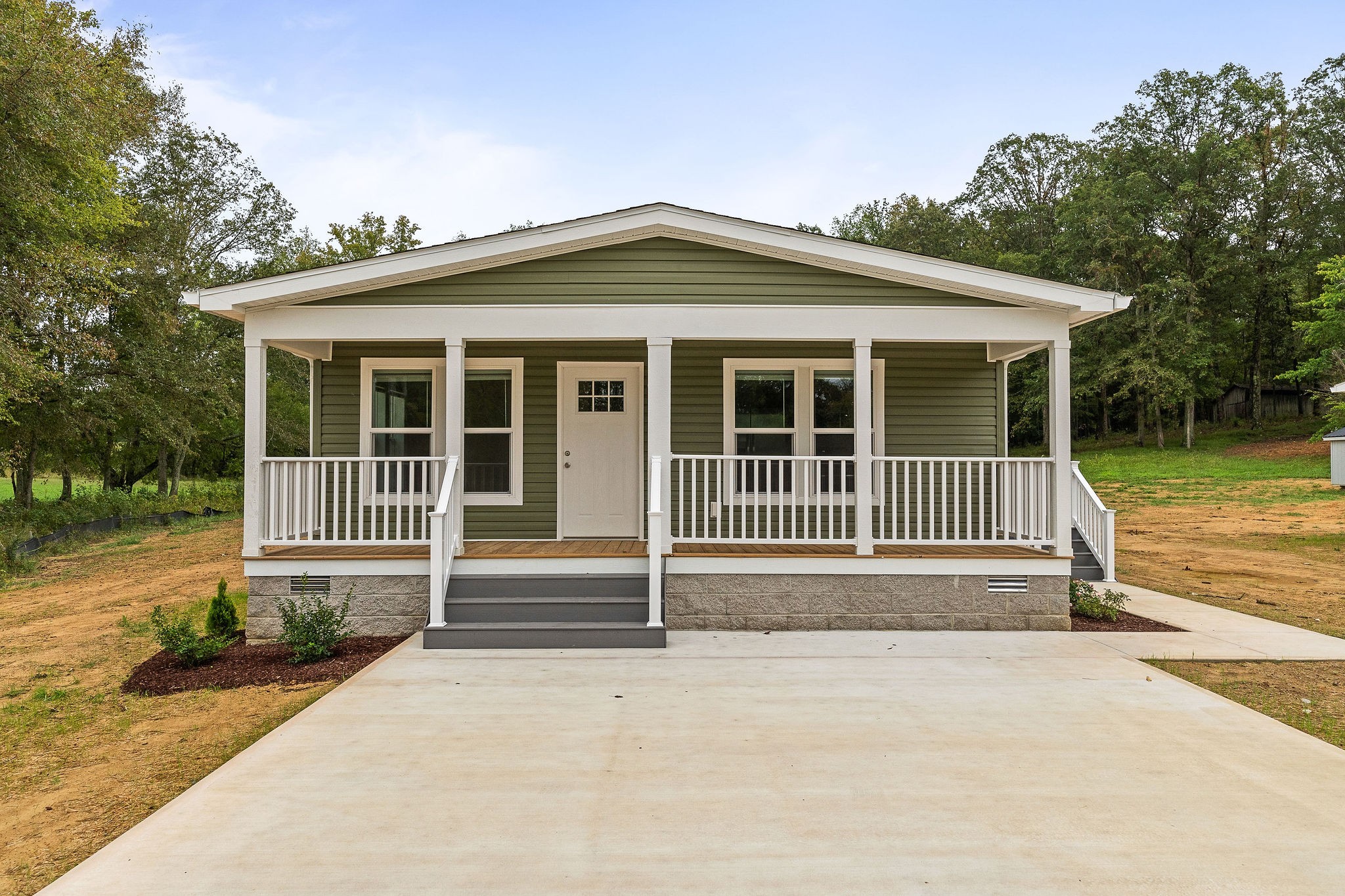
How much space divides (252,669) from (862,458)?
5.27m

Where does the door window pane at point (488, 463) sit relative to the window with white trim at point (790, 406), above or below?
below

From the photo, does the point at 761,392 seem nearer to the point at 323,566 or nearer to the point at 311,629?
the point at 323,566

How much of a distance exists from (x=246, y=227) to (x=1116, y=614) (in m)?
25.8

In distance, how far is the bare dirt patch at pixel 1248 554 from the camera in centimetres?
850

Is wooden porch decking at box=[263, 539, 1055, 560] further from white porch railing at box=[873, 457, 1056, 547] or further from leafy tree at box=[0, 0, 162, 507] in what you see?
leafy tree at box=[0, 0, 162, 507]

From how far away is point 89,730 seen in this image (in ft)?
15.2

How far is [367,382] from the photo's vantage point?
8.23 meters

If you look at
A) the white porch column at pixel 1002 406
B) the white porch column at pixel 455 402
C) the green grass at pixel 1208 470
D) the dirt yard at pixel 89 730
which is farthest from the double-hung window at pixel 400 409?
the green grass at pixel 1208 470

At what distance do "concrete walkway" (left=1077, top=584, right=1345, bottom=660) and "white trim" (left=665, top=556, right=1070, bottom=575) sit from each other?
2.38 ft

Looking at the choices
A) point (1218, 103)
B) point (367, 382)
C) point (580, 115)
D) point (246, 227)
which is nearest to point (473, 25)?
point (580, 115)

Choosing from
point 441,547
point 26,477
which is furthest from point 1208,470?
point 26,477

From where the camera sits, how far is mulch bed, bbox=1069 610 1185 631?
6855mm

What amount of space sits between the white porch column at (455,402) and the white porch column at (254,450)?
155 centimetres

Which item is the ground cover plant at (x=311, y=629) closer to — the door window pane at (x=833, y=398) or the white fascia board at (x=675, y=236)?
the white fascia board at (x=675, y=236)
